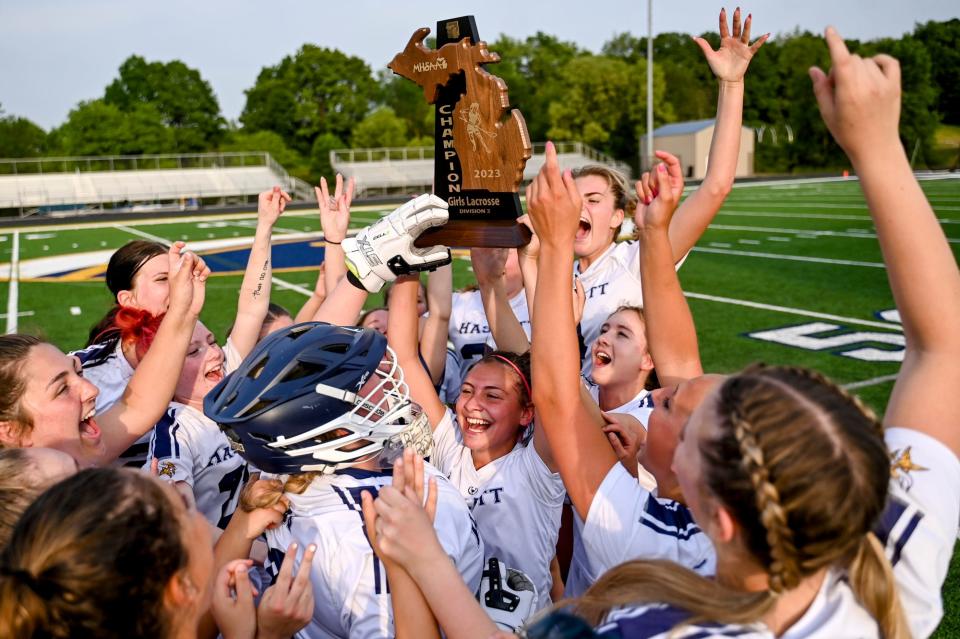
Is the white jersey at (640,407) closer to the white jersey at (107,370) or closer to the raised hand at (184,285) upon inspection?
the raised hand at (184,285)

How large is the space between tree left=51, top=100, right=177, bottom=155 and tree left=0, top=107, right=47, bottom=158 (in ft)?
Answer: 16.1

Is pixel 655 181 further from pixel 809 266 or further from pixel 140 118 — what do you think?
pixel 140 118

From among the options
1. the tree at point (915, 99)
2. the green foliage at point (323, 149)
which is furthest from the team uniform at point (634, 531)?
the tree at point (915, 99)

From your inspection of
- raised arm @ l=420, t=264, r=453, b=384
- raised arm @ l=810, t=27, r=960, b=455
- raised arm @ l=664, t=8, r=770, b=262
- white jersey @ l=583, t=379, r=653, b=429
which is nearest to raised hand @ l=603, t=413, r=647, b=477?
white jersey @ l=583, t=379, r=653, b=429

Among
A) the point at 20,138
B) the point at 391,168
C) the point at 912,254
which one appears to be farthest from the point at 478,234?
the point at 20,138

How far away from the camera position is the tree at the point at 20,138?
199ft

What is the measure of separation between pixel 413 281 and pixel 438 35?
1102 mm

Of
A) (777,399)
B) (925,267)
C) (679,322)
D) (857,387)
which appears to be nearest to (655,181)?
(679,322)

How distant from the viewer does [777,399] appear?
1658mm

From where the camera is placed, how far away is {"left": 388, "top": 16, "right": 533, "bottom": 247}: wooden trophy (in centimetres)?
340

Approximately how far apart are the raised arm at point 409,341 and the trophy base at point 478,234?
0.24 metres

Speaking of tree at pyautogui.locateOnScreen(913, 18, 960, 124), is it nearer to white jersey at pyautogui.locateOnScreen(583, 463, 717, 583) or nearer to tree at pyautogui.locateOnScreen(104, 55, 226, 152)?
tree at pyautogui.locateOnScreen(104, 55, 226, 152)

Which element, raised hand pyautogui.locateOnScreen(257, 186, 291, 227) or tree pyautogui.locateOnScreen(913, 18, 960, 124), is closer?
raised hand pyautogui.locateOnScreen(257, 186, 291, 227)

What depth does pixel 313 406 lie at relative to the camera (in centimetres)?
246
